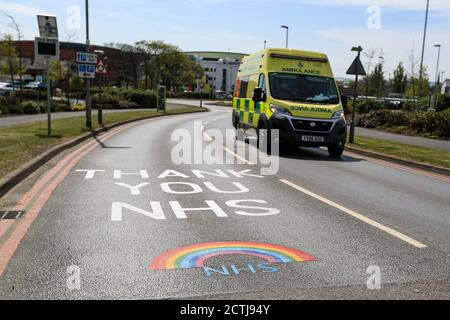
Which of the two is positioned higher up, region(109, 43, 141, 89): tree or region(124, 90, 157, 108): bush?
region(109, 43, 141, 89): tree

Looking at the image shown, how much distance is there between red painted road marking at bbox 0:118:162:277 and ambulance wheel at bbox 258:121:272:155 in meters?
5.12

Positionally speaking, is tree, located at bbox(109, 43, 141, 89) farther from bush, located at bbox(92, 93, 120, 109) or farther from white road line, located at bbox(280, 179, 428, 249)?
white road line, located at bbox(280, 179, 428, 249)

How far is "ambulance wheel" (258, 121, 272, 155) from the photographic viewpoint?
14.7 m

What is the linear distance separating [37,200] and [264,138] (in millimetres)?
8562

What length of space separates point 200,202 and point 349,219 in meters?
2.23

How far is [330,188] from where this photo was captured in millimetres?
9258

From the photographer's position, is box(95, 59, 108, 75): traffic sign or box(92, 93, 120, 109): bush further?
box(92, 93, 120, 109): bush

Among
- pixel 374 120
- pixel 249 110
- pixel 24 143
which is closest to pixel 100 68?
pixel 249 110

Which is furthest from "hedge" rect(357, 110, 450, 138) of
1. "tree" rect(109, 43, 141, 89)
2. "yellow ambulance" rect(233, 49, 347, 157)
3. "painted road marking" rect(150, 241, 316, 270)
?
"tree" rect(109, 43, 141, 89)

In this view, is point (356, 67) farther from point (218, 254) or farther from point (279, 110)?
point (218, 254)

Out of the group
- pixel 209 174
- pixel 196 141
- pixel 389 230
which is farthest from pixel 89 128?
pixel 389 230

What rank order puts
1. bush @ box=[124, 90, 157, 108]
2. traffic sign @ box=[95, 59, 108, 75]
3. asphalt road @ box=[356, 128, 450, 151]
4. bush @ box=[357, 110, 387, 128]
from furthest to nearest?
bush @ box=[124, 90, 157, 108]
bush @ box=[357, 110, 387, 128]
traffic sign @ box=[95, 59, 108, 75]
asphalt road @ box=[356, 128, 450, 151]

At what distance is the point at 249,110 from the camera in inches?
683

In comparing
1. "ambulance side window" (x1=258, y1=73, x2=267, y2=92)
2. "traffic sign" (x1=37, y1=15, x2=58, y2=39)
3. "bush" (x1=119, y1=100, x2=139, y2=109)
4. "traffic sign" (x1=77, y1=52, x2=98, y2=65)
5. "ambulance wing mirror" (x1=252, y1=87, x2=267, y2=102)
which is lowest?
"bush" (x1=119, y1=100, x2=139, y2=109)
